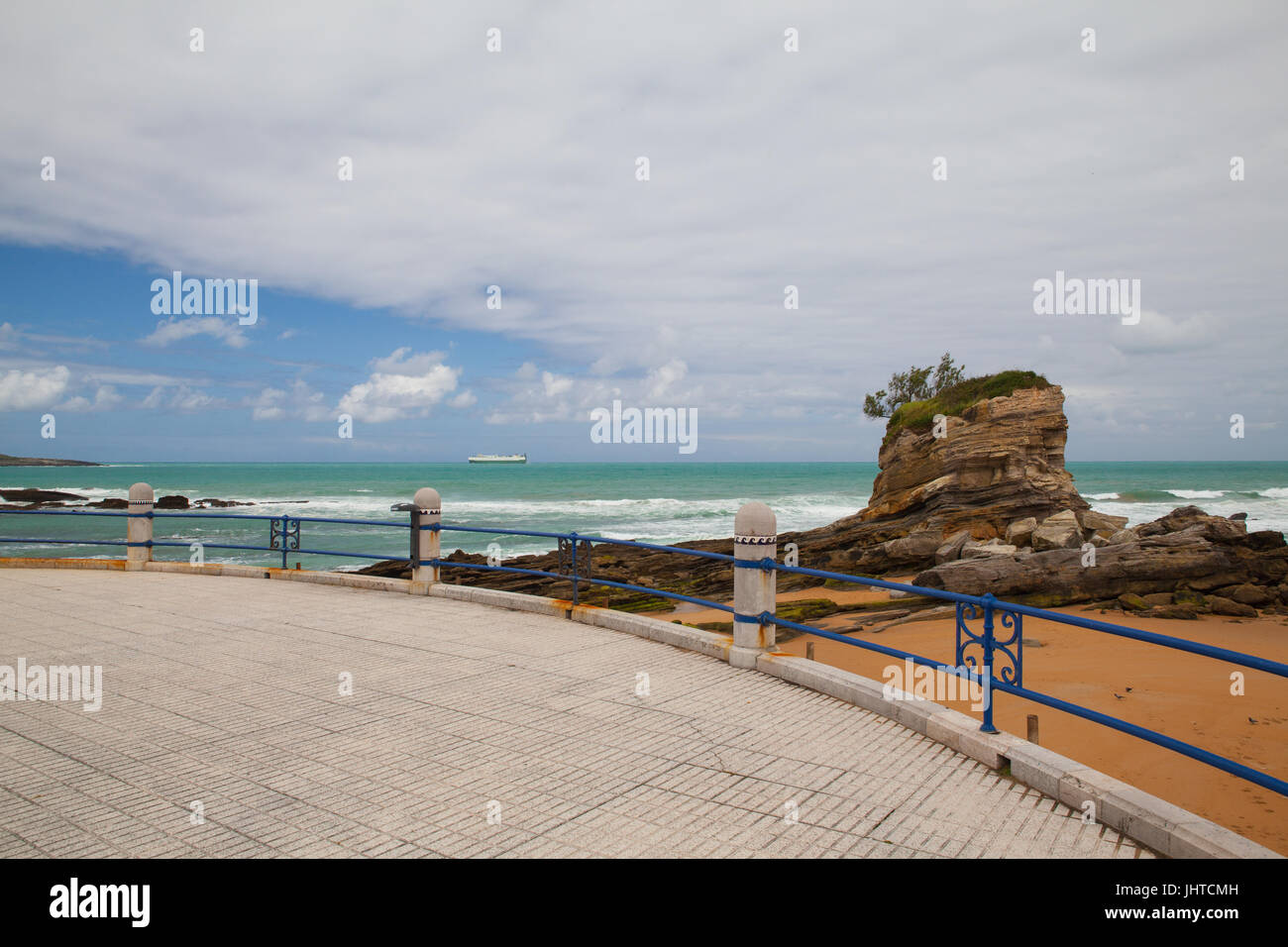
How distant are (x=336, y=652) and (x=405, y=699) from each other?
6.55 feet

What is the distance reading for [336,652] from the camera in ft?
25.6

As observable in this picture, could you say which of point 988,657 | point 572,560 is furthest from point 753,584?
point 572,560

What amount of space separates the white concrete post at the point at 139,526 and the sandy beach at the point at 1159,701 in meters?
10.4

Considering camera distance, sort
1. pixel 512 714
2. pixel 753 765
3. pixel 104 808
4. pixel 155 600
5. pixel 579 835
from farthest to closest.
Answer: pixel 155 600 < pixel 512 714 < pixel 753 765 < pixel 104 808 < pixel 579 835

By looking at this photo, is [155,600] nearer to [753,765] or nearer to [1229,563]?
[753,765]

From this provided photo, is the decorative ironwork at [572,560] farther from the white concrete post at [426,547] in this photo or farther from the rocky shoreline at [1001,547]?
the white concrete post at [426,547]

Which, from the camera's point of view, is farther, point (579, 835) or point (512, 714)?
point (512, 714)

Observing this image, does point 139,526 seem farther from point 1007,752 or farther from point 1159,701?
point 1159,701

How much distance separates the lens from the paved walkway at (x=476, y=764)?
3.87 m

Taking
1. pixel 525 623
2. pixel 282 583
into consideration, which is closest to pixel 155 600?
pixel 282 583

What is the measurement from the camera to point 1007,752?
4820mm

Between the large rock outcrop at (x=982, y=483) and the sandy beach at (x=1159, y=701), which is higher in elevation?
the large rock outcrop at (x=982, y=483)

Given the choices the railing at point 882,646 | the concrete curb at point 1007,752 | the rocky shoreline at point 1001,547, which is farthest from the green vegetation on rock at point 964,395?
the concrete curb at point 1007,752

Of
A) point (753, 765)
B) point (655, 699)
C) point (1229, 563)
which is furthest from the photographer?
point (1229, 563)
